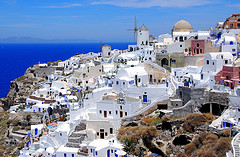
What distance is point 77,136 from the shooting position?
3184 centimetres

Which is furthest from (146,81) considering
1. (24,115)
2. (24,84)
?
(24,84)

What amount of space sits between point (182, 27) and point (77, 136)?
2835cm

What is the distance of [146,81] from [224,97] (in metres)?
12.4

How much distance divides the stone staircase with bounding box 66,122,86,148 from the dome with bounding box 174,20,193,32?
85.8ft

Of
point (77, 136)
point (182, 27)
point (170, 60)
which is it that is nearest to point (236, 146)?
point (77, 136)

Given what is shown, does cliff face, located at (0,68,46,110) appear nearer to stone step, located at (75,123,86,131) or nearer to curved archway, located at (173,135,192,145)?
stone step, located at (75,123,86,131)

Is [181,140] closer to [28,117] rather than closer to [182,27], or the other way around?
[28,117]

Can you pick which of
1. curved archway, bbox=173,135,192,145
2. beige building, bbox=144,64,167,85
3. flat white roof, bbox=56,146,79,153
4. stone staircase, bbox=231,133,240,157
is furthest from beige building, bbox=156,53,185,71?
stone staircase, bbox=231,133,240,157

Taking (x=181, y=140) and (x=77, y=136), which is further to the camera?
(x=77, y=136)

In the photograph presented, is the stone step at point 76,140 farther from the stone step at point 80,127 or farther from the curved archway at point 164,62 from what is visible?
the curved archway at point 164,62

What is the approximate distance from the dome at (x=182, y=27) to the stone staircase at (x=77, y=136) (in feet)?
85.8

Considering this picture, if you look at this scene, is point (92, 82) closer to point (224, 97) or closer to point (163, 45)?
point (163, 45)

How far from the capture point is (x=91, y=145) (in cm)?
2900

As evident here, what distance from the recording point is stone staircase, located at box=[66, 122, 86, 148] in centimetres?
3111
